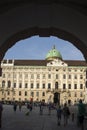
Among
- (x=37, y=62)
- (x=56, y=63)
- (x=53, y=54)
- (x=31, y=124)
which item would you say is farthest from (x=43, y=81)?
(x=31, y=124)

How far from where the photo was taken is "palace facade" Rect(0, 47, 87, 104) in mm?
139125

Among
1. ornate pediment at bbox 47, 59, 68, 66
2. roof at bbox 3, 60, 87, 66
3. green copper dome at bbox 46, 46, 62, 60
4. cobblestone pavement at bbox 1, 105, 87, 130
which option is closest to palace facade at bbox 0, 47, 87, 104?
ornate pediment at bbox 47, 59, 68, 66

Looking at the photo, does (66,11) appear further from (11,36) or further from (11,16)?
(11,36)

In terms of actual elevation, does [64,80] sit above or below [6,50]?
above

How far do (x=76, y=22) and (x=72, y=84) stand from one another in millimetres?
128102

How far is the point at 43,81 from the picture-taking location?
141 metres

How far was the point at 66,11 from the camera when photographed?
38.7 ft

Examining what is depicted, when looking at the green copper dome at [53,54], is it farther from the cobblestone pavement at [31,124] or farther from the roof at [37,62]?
the cobblestone pavement at [31,124]

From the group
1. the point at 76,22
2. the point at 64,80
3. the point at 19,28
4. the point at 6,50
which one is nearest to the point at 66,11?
the point at 76,22

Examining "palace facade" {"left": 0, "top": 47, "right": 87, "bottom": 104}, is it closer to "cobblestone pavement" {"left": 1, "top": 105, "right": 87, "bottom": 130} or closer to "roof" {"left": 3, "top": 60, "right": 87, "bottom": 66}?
"roof" {"left": 3, "top": 60, "right": 87, "bottom": 66}

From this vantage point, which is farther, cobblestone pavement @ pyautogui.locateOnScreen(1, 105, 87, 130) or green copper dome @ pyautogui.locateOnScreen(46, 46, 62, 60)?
green copper dome @ pyautogui.locateOnScreen(46, 46, 62, 60)

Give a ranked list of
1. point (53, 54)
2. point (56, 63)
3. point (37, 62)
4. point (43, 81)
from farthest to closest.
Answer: point (37, 62) < point (53, 54) < point (43, 81) < point (56, 63)

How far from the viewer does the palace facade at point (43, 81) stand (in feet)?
456

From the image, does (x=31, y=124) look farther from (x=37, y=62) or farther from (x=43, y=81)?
(x=37, y=62)
